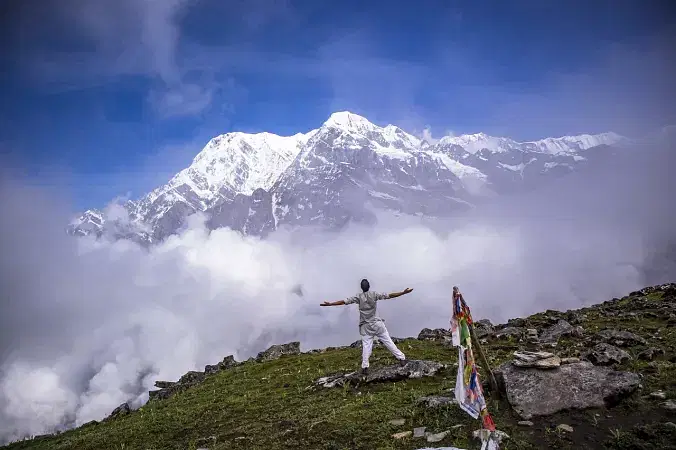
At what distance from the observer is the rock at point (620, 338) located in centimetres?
Answer: 1962

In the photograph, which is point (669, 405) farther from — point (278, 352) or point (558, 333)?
point (278, 352)

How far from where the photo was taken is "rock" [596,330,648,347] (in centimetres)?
1962

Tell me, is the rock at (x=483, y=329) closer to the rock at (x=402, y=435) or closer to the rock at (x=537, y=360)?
the rock at (x=537, y=360)

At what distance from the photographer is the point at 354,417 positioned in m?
14.8

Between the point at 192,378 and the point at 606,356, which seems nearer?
the point at 606,356

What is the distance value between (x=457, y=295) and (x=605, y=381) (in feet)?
16.9

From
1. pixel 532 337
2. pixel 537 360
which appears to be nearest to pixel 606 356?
pixel 537 360

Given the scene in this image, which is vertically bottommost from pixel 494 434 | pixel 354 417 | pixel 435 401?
pixel 494 434

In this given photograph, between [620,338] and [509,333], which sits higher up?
[509,333]

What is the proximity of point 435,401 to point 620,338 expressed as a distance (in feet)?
37.8

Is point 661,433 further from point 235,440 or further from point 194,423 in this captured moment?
point 194,423

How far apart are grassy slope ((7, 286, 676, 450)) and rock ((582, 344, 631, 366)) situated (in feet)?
1.40

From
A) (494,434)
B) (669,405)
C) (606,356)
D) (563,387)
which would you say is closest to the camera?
(494,434)

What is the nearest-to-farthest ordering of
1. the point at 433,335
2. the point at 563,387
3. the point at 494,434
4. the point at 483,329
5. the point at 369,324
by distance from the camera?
the point at 494,434
the point at 563,387
the point at 369,324
the point at 483,329
the point at 433,335
